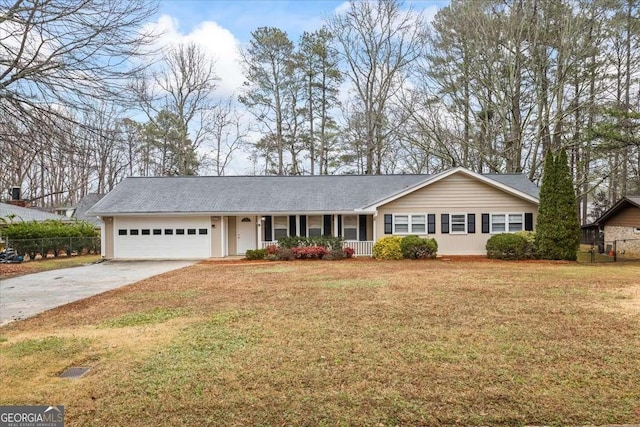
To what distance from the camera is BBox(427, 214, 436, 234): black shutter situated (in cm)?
1869

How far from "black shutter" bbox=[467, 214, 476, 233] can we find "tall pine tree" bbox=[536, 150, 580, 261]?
271 cm

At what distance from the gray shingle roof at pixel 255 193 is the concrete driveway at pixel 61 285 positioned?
342 cm

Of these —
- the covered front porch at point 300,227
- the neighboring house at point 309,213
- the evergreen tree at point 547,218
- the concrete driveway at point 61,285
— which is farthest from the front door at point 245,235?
the evergreen tree at point 547,218

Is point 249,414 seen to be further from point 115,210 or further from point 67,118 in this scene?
point 115,210

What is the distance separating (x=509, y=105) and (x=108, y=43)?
22662 millimetres

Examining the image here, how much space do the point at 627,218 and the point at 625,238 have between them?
945 millimetres

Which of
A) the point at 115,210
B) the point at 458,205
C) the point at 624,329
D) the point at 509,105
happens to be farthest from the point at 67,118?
the point at 509,105

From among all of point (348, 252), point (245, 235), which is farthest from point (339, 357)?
point (245, 235)

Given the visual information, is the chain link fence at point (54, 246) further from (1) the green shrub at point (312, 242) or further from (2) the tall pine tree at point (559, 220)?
(2) the tall pine tree at point (559, 220)

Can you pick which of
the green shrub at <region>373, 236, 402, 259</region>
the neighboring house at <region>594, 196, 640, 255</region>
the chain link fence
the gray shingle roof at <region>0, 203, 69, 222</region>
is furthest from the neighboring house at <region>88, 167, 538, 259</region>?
the gray shingle roof at <region>0, 203, 69, 222</region>

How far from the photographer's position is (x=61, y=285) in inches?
464

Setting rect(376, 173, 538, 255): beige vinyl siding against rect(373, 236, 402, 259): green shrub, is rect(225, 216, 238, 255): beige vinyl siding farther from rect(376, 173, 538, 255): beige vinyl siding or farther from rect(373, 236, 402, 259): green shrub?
rect(376, 173, 538, 255): beige vinyl siding

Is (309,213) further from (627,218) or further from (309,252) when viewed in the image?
(627,218)

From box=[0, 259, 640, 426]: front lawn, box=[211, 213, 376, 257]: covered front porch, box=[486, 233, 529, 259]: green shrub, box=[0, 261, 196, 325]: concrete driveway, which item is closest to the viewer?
box=[0, 259, 640, 426]: front lawn
